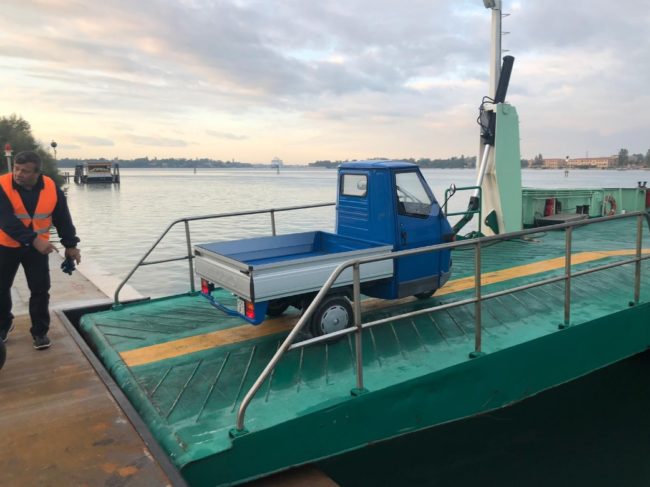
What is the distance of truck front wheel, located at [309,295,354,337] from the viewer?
181 inches

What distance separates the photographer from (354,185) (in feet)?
18.8

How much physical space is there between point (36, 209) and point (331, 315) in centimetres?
271

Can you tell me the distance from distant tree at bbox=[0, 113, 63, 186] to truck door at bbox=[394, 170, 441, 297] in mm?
49744

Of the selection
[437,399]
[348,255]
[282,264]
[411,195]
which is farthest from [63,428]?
[411,195]

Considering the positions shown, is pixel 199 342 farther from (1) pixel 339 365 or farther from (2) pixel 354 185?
(2) pixel 354 185

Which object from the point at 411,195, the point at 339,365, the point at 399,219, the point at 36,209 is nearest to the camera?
the point at 339,365

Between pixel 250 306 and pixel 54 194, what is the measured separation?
2.07m

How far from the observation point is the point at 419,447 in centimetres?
536

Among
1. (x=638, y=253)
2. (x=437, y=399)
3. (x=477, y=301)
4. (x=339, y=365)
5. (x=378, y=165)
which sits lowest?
(x=437, y=399)

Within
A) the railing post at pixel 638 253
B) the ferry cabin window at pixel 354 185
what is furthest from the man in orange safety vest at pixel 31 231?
Result: the railing post at pixel 638 253

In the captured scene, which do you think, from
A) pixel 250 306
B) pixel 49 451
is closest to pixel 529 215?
pixel 250 306

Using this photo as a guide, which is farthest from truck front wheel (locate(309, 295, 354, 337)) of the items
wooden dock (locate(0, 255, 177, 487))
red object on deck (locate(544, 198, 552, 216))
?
red object on deck (locate(544, 198, 552, 216))

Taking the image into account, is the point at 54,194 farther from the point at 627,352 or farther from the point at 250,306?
the point at 627,352

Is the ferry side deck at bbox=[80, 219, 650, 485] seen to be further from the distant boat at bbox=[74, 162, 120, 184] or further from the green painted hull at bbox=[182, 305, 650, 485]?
the distant boat at bbox=[74, 162, 120, 184]
